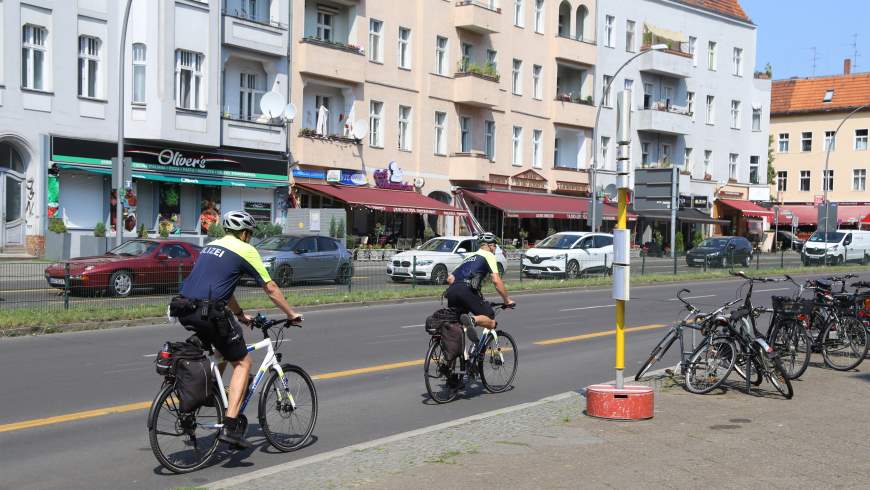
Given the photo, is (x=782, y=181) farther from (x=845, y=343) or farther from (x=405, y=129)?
(x=845, y=343)

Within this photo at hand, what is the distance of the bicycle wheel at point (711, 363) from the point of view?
1037 cm

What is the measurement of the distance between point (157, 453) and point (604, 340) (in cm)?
1059

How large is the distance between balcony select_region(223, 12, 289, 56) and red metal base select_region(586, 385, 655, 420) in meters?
29.3

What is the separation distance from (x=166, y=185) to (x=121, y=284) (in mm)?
14239

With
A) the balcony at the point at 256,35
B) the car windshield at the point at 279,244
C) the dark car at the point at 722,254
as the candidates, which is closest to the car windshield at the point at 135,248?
the car windshield at the point at 279,244

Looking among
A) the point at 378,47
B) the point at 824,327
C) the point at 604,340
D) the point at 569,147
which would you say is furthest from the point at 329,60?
the point at 824,327

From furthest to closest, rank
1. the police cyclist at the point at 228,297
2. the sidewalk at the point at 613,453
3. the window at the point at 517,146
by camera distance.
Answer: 1. the window at the point at 517,146
2. the police cyclist at the point at 228,297
3. the sidewalk at the point at 613,453

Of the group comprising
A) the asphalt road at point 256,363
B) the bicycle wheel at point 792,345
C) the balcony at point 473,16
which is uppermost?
the balcony at point 473,16

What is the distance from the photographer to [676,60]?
59250 millimetres

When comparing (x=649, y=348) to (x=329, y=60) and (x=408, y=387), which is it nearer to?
(x=408, y=387)

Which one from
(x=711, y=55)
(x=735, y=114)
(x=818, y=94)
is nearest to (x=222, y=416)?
(x=711, y=55)

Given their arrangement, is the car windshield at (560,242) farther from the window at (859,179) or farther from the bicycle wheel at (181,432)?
the window at (859,179)

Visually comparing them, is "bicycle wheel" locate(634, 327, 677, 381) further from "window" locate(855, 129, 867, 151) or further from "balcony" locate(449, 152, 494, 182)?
"window" locate(855, 129, 867, 151)

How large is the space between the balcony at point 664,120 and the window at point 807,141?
27669mm
